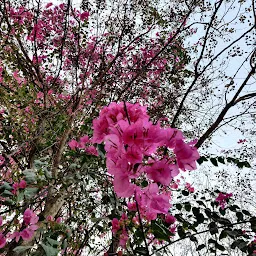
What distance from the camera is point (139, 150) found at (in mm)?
789

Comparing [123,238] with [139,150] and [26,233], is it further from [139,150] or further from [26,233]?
[139,150]

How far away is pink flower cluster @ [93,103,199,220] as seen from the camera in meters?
0.80

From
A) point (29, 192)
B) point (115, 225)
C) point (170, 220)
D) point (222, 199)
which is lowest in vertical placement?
point (29, 192)

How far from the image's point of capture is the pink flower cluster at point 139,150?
80 centimetres

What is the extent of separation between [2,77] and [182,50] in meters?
2.76

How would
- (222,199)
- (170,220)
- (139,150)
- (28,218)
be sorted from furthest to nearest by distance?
(222,199), (170,220), (28,218), (139,150)

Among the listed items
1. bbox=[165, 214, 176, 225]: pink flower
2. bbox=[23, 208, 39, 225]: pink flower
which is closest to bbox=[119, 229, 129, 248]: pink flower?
bbox=[165, 214, 176, 225]: pink flower

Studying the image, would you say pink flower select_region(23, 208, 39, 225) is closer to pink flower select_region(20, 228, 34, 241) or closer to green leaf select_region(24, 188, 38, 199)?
pink flower select_region(20, 228, 34, 241)

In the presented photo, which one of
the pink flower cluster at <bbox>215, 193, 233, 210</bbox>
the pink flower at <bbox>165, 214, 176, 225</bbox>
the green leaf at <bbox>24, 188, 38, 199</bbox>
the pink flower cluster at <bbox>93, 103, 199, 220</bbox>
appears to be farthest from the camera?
the pink flower cluster at <bbox>215, 193, 233, 210</bbox>

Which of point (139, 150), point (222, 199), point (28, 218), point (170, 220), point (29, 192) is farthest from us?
point (222, 199)

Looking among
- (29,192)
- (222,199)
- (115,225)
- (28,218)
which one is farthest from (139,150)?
(222,199)

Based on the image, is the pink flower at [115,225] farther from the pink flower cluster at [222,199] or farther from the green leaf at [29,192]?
the pink flower cluster at [222,199]

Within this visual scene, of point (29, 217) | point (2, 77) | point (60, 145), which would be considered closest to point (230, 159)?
point (29, 217)

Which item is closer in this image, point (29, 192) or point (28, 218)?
point (29, 192)
